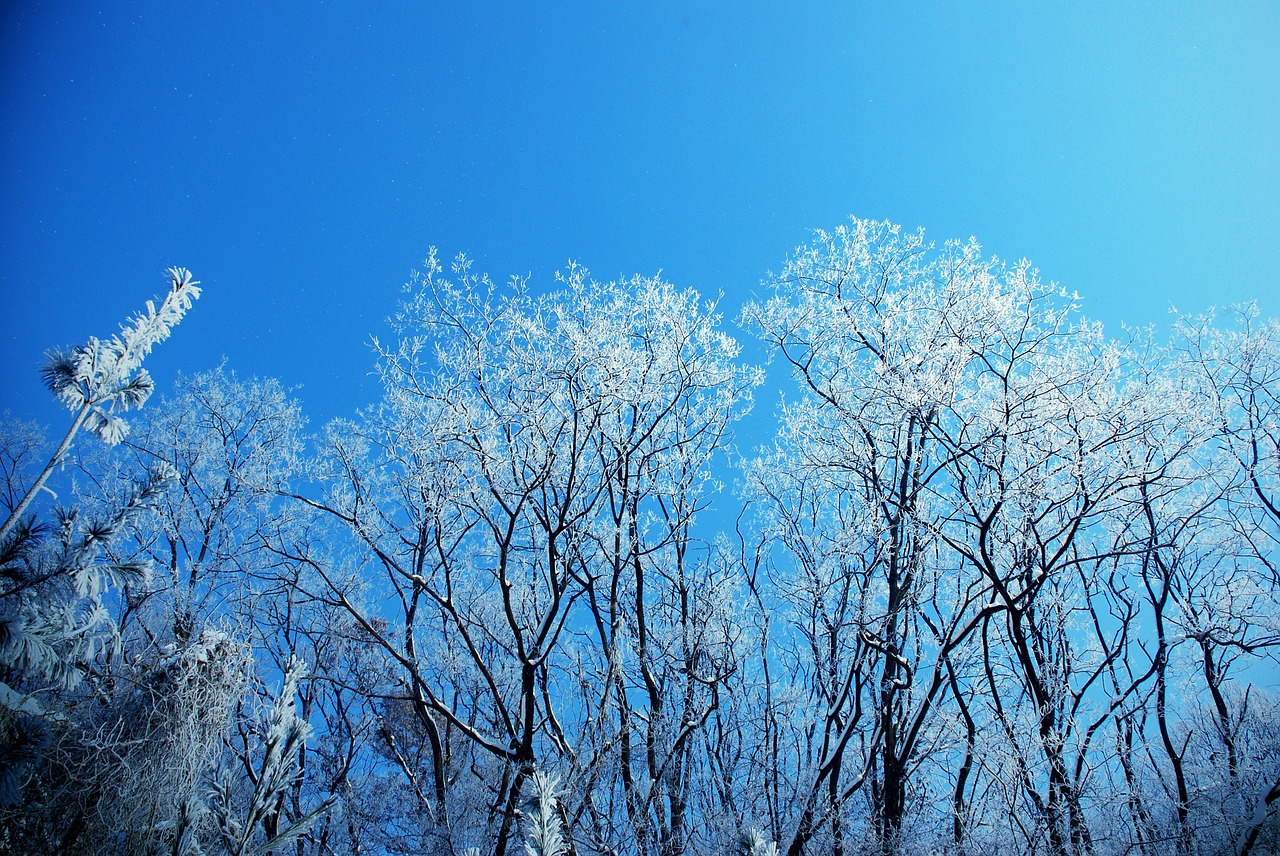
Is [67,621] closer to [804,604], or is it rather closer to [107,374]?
[107,374]

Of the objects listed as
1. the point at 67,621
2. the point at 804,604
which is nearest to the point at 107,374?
the point at 67,621

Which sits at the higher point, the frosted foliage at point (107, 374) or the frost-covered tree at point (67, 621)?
the frosted foliage at point (107, 374)

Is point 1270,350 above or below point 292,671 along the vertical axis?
above

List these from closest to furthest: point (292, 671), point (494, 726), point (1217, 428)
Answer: point (292, 671) < point (1217, 428) < point (494, 726)

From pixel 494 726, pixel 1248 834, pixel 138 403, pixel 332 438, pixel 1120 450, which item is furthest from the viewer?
pixel 494 726

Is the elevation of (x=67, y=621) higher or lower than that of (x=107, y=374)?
lower

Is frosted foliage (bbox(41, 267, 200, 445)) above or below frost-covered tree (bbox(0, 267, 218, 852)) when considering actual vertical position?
above

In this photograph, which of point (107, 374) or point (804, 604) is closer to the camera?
point (107, 374)

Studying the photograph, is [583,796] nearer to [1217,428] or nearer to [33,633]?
[33,633]

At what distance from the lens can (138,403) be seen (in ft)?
15.6

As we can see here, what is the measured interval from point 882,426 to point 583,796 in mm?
6191

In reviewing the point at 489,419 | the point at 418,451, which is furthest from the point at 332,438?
the point at 489,419

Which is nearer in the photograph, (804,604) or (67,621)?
(67,621)

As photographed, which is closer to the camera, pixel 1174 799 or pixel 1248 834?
pixel 1248 834
